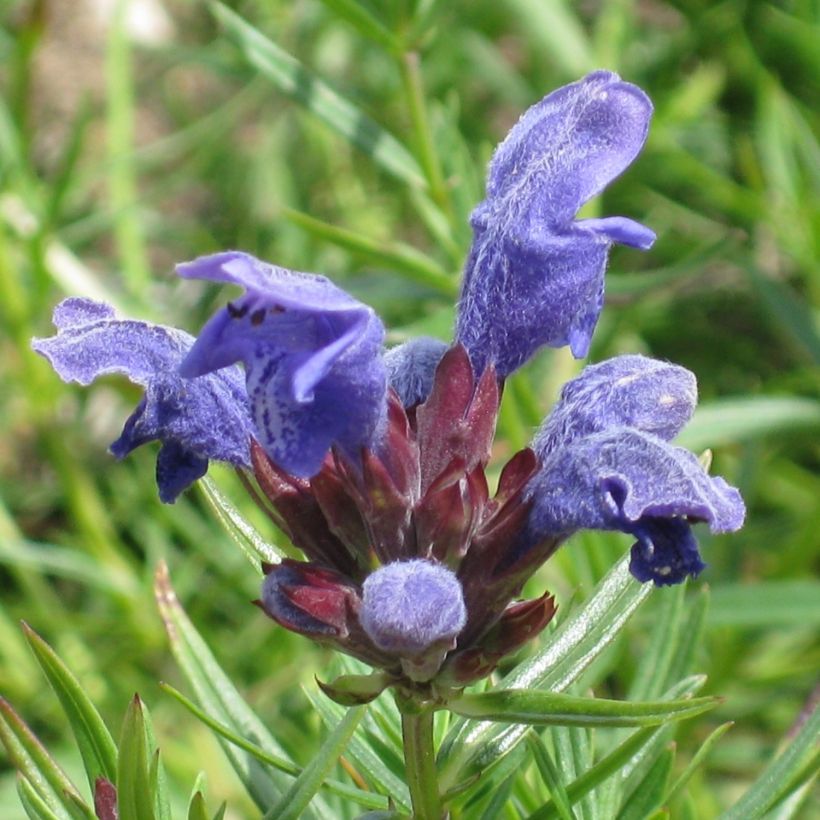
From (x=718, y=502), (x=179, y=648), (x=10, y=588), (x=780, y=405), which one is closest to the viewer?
(x=718, y=502)

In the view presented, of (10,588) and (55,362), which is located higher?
(55,362)

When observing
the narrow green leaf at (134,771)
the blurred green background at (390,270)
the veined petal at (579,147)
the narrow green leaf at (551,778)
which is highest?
the veined petal at (579,147)

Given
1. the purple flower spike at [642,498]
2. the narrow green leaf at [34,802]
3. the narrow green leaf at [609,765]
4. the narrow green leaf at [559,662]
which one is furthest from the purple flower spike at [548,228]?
the narrow green leaf at [34,802]

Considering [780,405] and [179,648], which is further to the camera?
[780,405]

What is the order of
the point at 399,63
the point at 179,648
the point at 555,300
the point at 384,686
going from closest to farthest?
1. the point at 384,686
2. the point at 555,300
3. the point at 179,648
4. the point at 399,63

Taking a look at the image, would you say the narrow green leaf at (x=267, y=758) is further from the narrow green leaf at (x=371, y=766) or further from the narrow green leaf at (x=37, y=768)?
the narrow green leaf at (x=37, y=768)

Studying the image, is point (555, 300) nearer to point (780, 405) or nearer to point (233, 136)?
point (780, 405)

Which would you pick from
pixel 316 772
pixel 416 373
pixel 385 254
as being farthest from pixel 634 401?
pixel 385 254

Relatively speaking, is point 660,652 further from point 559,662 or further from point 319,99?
point 319,99

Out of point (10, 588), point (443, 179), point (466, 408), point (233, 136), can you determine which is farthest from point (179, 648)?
point (233, 136)
